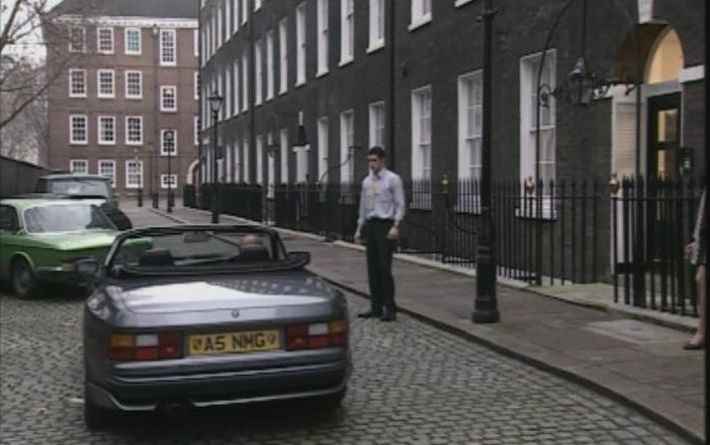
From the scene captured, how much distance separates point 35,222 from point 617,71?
8495mm

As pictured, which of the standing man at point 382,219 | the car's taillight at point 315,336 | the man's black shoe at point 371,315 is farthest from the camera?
the man's black shoe at point 371,315

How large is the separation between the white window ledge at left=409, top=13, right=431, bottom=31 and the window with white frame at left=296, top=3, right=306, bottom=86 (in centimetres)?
1013

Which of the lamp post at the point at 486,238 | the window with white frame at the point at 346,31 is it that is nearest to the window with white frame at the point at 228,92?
the window with white frame at the point at 346,31

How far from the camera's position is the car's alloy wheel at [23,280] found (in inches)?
512

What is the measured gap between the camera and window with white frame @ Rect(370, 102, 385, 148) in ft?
72.6

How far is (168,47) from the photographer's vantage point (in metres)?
80.2

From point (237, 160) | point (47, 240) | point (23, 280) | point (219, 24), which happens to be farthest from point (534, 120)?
point (219, 24)

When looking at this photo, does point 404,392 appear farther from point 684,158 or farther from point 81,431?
point 684,158

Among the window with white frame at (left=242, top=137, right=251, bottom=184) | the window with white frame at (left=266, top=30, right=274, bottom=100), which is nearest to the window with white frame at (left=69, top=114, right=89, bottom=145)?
the window with white frame at (left=242, top=137, right=251, bottom=184)

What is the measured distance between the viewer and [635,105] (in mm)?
12133

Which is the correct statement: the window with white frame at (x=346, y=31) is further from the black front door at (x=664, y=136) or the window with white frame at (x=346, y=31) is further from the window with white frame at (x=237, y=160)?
the window with white frame at (x=237, y=160)

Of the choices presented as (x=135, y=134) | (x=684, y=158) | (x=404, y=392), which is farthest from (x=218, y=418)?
(x=135, y=134)

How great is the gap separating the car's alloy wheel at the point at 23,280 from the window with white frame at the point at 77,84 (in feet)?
223

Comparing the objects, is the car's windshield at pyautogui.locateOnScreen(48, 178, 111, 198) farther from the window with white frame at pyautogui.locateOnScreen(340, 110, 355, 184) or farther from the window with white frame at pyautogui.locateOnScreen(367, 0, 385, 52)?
the window with white frame at pyautogui.locateOnScreen(367, 0, 385, 52)
